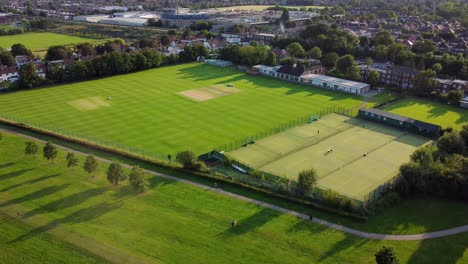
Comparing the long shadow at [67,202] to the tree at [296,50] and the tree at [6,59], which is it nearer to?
the tree at [6,59]

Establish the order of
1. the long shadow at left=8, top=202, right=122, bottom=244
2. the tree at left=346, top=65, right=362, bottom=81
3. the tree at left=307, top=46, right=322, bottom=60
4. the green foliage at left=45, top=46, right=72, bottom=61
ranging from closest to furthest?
the long shadow at left=8, top=202, right=122, bottom=244, the tree at left=346, top=65, right=362, bottom=81, the green foliage at left=45, top=46, right=72, bottom=61, the tree at left=307, top=46, right=322, bottom=60

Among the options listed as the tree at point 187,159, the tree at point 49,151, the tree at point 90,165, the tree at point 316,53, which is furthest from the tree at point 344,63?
the tree at point 49,151

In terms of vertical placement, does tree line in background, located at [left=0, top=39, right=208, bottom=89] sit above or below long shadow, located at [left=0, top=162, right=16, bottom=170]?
above

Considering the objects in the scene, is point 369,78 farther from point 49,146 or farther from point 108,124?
point 49,146

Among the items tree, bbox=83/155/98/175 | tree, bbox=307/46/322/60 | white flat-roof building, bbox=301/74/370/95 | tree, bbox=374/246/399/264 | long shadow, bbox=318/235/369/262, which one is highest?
tree, bbox=307/46/322/60

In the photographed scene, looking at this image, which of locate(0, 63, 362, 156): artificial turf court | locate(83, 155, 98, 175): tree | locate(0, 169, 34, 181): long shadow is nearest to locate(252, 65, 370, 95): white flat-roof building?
locate(0, 63, 362, 156): artificial turf court

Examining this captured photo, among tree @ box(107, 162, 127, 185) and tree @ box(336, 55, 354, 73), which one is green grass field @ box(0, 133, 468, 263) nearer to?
tree @ box(107, 162, 127, 185)
